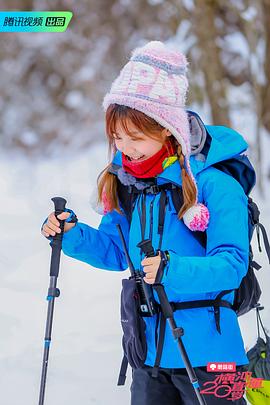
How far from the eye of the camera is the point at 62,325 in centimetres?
584

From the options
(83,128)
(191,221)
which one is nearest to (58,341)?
(191,221)

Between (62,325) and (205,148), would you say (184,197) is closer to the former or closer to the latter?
(205,148)

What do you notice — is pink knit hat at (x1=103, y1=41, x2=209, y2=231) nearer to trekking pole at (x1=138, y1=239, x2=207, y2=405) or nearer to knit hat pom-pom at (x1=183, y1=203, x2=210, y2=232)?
knit hat pom-pom at (x1=183, y1=203, x2=210, y2=232)

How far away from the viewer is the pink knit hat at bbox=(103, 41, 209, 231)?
109 inches

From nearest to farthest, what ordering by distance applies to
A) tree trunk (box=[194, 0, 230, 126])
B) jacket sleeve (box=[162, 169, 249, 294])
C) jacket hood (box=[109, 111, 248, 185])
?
1. jacket sleeve (box=[162, 169, 249, 294])
2. jacket hood (box=[109, 111, 248, 185])
3. tree trunk (box=[194, 0, 230, 126])

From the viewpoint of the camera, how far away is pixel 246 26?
35.7 ft

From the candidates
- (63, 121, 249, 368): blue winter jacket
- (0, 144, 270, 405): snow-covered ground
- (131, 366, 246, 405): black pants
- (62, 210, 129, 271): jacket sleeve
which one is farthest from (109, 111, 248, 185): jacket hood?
(0, 144, 270, 405): snow-covered ground

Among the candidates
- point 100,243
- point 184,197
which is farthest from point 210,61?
point 184,197

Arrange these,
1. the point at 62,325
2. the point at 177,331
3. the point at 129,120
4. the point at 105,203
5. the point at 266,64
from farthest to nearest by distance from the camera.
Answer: the point at 266,64 → the point at 62,325 → the point at 105,203 → the point at 129,120 → the point at 177,331

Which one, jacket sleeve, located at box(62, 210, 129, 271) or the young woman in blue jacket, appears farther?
jacket sleeve, located at box(62, 210, 129, 271)

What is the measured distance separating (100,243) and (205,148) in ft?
2.08

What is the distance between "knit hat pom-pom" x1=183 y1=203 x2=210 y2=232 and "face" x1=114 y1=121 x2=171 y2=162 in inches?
11.3

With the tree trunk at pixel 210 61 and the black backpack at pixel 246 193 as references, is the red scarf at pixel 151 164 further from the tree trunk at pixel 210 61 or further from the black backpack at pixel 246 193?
the tree trunk at pixel 210 61

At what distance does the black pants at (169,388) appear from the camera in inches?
111
